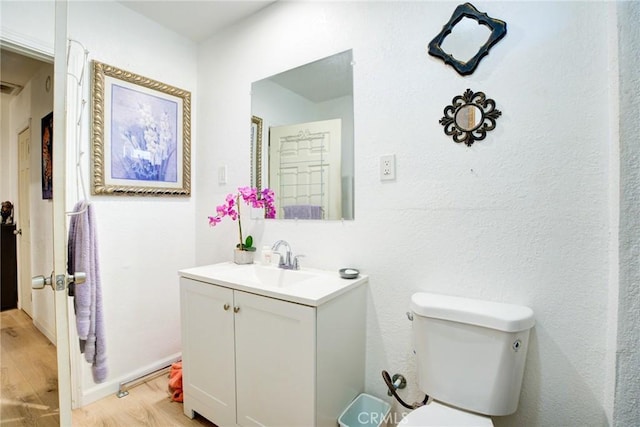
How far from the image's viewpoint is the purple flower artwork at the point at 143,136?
178 centimetres

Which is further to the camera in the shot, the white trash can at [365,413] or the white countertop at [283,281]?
the white trash can at [365,413]

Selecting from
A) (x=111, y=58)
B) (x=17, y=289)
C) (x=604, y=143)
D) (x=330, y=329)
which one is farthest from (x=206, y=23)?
(x=604, y=143)

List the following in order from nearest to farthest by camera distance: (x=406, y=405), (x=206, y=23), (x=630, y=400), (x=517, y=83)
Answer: (x=630, y=400)
(x=517, y=83)
(x=406, y=405)
(x=206, y=23)

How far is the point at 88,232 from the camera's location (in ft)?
5.06

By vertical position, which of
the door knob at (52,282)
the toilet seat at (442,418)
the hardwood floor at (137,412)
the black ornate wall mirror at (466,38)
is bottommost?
the hardwood floor at (137,412)

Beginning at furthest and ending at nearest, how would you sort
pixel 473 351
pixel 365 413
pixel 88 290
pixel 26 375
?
pixel 88 290
pixel 365 413
pixel 26 375
pixel 473 351

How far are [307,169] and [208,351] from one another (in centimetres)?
107

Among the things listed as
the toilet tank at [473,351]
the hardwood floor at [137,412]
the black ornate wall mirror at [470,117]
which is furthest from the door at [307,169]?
the hardwood floor at [137,412]

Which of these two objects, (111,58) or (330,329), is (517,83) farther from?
(111,58)

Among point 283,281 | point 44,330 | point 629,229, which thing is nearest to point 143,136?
point 44,330

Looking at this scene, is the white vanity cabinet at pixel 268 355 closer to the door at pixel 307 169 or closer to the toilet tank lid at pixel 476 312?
the toilet tank lid at pixel 476 312

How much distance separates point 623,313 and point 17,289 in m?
1.94

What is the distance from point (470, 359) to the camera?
1034mm

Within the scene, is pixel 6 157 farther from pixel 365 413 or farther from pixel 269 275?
pixel 365 413
